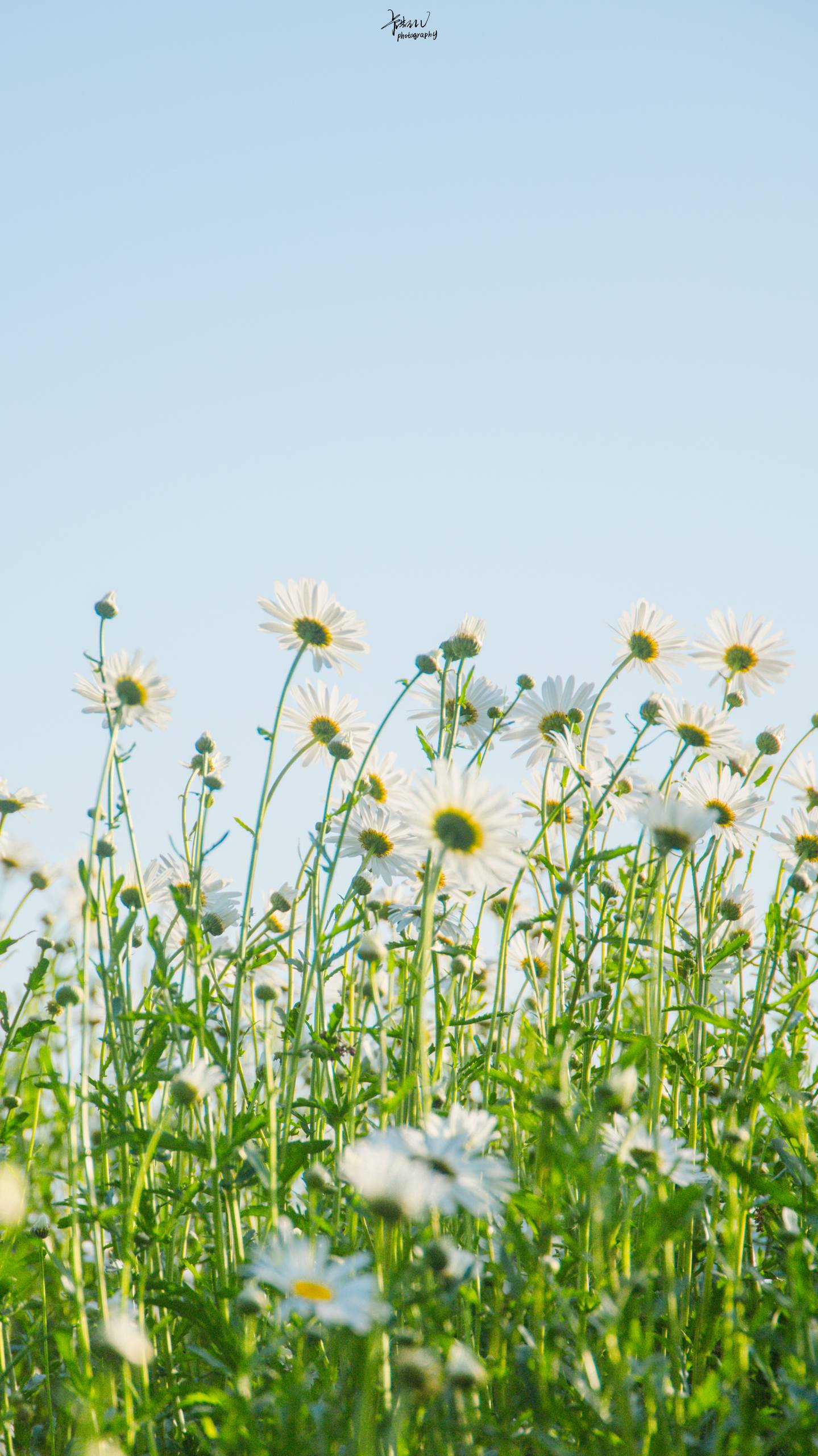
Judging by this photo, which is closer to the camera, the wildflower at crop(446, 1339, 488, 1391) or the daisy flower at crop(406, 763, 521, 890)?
the wildflower at crop(446, 1339, 488, 1391)

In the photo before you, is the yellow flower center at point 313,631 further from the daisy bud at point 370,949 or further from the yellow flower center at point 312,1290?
the yellow flower center at point 312,1290

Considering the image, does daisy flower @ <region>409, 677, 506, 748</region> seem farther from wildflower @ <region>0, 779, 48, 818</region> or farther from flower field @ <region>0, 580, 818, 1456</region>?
wildflower @ <region>0, 779, 48, 818</region>

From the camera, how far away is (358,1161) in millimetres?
1336

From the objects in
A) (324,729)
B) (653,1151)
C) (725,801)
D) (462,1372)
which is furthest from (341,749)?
(462,1372)

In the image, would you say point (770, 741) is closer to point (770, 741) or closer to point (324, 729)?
point (770, 741)

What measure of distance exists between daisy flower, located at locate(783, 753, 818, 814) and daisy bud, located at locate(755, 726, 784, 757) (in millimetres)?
191

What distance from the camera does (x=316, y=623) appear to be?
304cm

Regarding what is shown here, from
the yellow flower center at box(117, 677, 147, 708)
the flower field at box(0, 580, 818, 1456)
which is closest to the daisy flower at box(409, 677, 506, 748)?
the flower field at box(0, 580, 818, 1456)

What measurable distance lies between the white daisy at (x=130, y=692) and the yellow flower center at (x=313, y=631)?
41 cm

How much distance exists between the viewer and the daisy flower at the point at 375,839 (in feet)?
10.4

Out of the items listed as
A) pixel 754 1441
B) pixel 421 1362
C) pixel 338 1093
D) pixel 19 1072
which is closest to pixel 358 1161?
pixel 421 1362

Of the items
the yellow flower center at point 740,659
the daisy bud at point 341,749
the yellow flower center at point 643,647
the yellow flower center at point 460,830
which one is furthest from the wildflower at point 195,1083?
the yellow flower center at point 740,659

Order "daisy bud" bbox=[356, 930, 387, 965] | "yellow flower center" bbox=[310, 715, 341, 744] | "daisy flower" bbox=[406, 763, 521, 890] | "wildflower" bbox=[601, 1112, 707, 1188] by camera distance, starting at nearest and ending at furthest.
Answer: "wildflower" bbox=[601, 1112, 707, 1188], "daisy flower" bbox=[406, 763, 521, 890], "daisy bud" bbox=[356, 930, 387, 965], "yellow flower center" bbox=[310, 715, 341, 744]

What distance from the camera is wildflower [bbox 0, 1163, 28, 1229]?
196 centimetres
